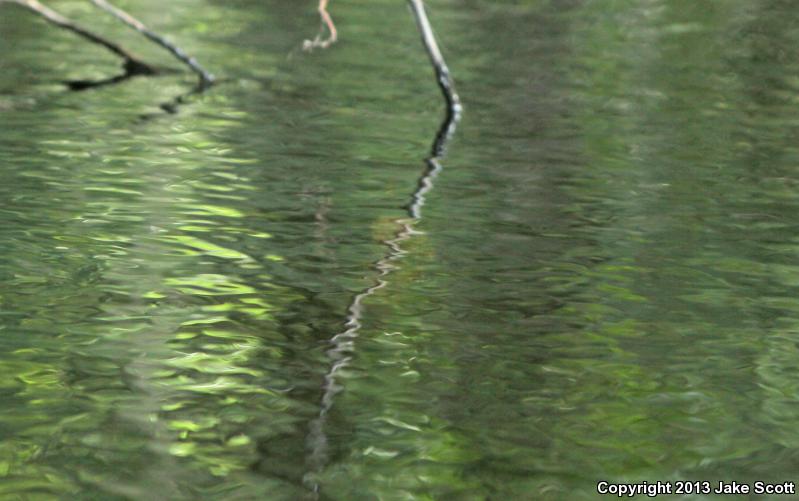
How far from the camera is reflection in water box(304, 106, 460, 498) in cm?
467

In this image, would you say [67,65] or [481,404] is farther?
[67,65]

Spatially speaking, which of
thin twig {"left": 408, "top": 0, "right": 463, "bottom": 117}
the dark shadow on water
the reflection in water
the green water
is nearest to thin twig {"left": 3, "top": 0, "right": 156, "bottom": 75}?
the dark shadow on water

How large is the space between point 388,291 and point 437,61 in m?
5.22

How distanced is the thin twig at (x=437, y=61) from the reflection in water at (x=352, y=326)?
138 cm

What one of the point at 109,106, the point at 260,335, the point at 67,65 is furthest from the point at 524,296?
the point at 67,65

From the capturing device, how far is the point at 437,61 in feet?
37.6

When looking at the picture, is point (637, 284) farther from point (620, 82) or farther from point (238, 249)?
point (620, 82)

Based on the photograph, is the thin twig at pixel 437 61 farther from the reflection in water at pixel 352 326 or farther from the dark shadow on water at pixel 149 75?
the dark shadow on water at pixel 149 75

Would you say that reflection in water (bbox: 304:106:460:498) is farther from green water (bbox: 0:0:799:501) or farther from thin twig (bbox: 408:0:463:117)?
thin twig (bbox: 408:0:463:117)

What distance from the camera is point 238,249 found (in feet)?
23.6

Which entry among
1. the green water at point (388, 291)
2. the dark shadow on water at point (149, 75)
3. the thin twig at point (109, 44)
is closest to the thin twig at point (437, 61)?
the green water at point (388, 291)

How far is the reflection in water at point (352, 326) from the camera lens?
467cm

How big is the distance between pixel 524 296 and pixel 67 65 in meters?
8.47

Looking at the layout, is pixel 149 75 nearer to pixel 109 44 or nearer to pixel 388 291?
pixel 109 44
